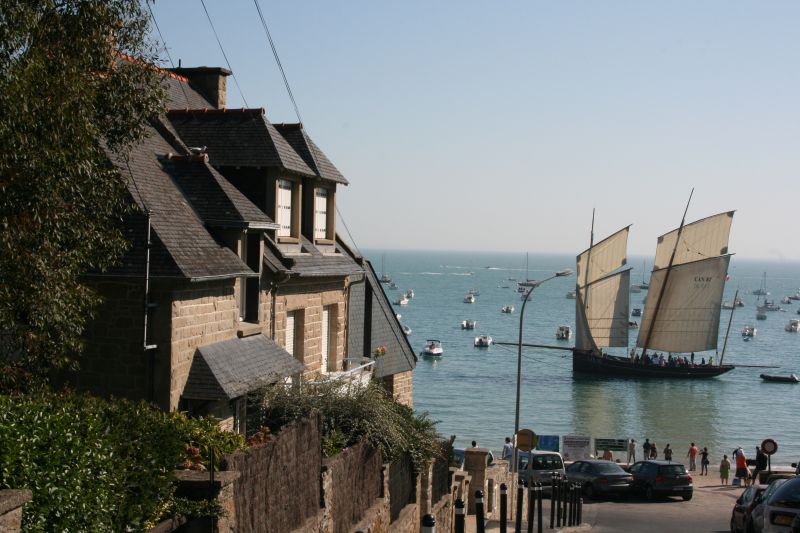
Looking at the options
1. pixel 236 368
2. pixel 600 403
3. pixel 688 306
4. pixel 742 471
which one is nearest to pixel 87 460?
pixel 236 368

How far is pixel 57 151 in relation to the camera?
484 inches

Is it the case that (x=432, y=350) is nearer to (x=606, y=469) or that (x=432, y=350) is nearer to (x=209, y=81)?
(x=606, y=469)

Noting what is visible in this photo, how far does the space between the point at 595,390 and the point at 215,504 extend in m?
101

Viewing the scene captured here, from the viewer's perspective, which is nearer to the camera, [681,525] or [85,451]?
[85,451]

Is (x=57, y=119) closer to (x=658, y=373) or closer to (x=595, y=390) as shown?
(x=595, y=390)

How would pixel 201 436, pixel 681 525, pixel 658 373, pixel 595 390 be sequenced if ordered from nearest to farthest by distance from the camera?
pixel 201 436 < pixel 681 525 < pixel 595 390 < pixel 658 373

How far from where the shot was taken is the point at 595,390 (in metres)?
109

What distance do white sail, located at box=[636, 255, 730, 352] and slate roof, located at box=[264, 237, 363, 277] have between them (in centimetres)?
9215

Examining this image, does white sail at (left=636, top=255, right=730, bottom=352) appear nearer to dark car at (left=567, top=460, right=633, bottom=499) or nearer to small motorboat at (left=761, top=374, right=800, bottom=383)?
small motorboat at (left=761, top=374, right=800, bottom=383)

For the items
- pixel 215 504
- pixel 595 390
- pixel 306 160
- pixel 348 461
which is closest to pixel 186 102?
pixel 306 160

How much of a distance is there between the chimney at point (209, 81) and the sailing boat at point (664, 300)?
89.4m

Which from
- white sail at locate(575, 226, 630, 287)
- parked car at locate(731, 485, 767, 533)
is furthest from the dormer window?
white sail at locate(575, 226, 630, 287)

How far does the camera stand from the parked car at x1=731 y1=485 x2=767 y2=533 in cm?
2166

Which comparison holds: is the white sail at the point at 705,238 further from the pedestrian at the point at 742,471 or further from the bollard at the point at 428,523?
the bollard at the point at 428,523
